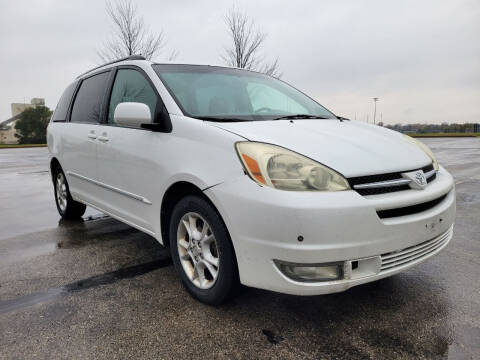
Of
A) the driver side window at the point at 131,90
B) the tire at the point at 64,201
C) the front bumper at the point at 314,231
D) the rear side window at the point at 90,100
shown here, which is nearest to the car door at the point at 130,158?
the driver side window at the point at 131,90

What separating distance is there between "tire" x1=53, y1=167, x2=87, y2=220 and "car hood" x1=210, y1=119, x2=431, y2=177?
3.09m

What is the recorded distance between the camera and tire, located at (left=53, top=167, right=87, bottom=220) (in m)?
4.75

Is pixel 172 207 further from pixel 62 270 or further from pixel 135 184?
pixel 62 270

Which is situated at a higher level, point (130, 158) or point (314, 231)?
point (130, 158)

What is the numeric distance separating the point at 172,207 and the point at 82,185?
1817 millimetres

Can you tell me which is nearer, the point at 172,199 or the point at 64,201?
the point at 172,199

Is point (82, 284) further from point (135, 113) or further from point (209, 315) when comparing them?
point (135, 113)

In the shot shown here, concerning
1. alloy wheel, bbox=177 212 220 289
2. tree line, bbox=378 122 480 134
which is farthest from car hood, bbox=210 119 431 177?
tree line, bbox=378 122 480 134

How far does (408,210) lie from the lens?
216cm

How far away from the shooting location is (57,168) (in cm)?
497

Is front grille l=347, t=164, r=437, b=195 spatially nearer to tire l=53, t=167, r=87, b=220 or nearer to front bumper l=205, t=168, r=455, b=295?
front bumper l=205, t=168, r=455, b=295

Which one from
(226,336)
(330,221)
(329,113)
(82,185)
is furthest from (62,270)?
(329,113)

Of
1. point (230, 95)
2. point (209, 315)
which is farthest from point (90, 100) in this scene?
point (209, 315)

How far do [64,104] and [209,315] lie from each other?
12.0 ft
